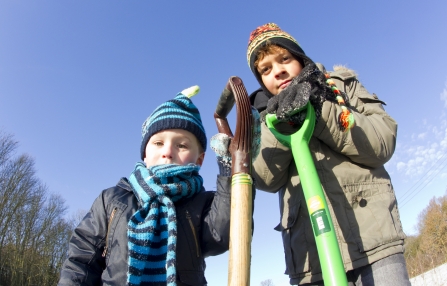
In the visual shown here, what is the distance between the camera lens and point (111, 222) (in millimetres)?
1623

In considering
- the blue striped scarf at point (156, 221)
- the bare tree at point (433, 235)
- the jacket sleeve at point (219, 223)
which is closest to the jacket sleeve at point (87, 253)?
the blue striped scarf at point (156, 221)

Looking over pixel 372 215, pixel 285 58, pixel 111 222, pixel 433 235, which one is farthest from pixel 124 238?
pixel 433 235

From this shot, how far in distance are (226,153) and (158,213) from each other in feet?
1.64

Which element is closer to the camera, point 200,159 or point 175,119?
point 175,119

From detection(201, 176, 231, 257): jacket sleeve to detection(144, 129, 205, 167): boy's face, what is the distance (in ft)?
1.22

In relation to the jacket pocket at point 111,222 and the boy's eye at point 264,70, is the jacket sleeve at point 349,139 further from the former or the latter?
the jacket pocket at point 111,222

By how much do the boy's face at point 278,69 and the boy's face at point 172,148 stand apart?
0.60 metres

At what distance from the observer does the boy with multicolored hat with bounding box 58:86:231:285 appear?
148 cm

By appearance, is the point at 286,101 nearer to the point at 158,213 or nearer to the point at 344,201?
the point at 344,201

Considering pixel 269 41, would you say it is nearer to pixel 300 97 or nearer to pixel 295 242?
pixel 300 97

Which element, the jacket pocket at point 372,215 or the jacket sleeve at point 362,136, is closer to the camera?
the jacket pocket at point 372,215

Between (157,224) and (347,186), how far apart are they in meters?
0.99

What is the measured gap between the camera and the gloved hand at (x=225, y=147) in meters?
1.46

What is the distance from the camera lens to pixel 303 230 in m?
1.64
